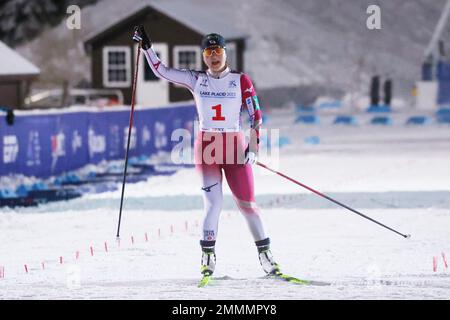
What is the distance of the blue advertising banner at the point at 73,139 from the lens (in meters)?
17.8

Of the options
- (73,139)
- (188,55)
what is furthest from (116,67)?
(73,139)

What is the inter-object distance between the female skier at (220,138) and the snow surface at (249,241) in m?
0.50

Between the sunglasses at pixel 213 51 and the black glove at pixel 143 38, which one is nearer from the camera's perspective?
the sunglasses at pixel 213 51

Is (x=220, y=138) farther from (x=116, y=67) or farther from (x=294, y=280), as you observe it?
(x=116, y=67)

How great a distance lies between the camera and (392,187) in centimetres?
1719

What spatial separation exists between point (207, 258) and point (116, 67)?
33259mm

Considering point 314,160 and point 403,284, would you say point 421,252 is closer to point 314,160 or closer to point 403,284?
point 403,284

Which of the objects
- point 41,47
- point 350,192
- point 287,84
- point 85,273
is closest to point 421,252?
point 85,273

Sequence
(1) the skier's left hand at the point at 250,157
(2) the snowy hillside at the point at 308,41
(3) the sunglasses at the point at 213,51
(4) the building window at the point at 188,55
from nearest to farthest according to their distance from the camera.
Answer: (3) the sunglasses at the point at 213,51 < (1) the skier's left hand at the point at 250,157 < (4) the building window at the point at 188,55 < (2) the snowy hillside at the point at 308,41

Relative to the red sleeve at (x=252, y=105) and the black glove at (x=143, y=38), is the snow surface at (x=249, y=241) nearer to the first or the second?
the red sleeve at (x=252, y=105)

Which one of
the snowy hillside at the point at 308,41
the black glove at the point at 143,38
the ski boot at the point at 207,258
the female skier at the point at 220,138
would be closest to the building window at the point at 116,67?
the snowy hillside at the point at 308,41

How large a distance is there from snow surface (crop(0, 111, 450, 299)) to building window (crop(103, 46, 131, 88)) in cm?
2131

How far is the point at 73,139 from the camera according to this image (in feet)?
64.8

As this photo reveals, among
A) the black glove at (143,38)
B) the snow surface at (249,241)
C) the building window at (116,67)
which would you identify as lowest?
the snow surface at (249,241)
